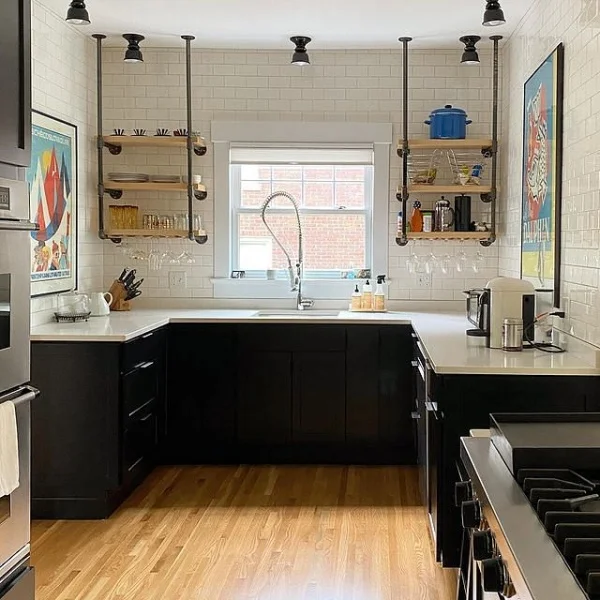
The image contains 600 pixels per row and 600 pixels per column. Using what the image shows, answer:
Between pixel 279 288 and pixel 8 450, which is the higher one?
pixel 279 288

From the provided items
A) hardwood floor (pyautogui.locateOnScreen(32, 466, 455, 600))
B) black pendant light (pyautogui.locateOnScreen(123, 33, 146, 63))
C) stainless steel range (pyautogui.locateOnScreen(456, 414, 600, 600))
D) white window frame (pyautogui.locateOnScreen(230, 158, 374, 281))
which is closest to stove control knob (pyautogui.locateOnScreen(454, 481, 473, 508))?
stainless steel range (pyautogui.locateOnScreen(456, 414, 600, 600))

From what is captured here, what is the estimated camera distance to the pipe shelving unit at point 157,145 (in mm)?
5488

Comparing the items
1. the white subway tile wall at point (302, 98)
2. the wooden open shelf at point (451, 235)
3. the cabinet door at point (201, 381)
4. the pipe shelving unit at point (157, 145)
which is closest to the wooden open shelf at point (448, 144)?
the white subway tile wall at point (302, 98)

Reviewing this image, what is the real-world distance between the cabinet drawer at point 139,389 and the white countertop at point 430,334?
0.21m

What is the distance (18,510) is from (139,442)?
7.30 ft

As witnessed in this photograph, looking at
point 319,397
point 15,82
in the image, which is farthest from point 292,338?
point 15,82

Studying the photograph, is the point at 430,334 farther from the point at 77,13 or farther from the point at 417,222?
the point at 77,13

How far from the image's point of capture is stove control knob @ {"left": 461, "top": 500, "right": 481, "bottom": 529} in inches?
63.7

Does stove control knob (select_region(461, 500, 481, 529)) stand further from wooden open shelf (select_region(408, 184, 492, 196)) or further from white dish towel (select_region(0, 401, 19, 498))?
wooden open shelf (select_region(408, 184, 492, 196))

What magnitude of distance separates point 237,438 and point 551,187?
2.35 meters

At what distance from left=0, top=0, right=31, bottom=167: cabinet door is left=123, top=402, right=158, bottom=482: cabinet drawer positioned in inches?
88.5

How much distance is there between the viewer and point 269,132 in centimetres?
570

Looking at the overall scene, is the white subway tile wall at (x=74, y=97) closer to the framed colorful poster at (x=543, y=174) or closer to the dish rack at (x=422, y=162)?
the dish rack at (x=422, y=162)

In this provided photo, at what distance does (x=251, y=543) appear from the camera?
3.85 meters
